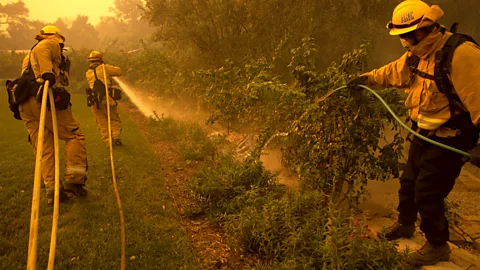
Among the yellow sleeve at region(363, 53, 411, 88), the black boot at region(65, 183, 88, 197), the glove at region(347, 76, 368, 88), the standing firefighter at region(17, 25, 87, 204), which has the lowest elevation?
the black boot at region(65, 183, 88, 197)

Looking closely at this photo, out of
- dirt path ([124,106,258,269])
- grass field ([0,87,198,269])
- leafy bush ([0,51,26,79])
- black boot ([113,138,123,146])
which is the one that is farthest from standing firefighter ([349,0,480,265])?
leafy bush ([0,51,26,79])

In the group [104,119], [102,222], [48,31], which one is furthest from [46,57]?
[104,119]

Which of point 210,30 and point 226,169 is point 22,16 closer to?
point 210,30

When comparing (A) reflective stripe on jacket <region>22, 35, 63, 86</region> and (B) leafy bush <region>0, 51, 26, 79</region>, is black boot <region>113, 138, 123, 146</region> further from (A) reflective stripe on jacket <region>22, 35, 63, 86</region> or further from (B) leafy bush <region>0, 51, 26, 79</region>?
(B) leafy bush <region>0, 51, 26, 79</region>

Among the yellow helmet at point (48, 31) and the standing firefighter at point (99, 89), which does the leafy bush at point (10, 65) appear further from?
the yellow helmet at point (48, 31)

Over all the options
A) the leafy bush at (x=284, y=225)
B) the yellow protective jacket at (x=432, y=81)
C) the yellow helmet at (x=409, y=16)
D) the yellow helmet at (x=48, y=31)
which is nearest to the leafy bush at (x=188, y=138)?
the leafy bush at (x=284, y=225)

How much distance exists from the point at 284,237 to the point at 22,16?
50.1 metres

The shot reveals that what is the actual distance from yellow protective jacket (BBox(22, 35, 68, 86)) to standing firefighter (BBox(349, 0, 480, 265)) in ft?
14.3

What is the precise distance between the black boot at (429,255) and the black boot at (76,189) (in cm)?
453

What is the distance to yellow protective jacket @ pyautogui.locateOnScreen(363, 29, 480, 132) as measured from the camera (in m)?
2.62

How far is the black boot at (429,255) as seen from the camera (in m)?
3.24

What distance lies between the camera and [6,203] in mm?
4508

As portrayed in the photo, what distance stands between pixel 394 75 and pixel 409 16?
0.69 m

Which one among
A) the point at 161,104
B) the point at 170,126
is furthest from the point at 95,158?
the point at 161,104
